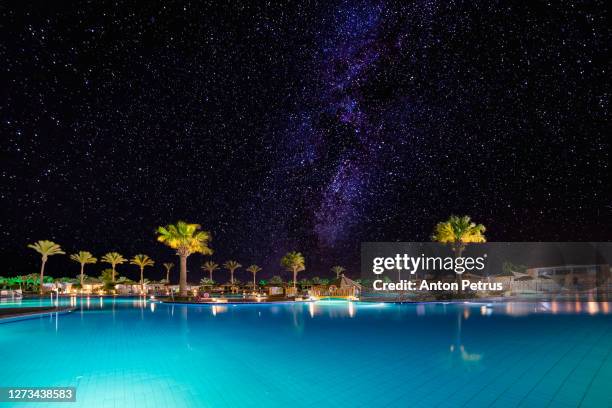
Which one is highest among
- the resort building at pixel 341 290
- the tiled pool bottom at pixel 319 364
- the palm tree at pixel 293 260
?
the palm tree at pixel 293 260

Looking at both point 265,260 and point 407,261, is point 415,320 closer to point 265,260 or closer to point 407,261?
point 407,261

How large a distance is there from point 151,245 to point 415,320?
313ft

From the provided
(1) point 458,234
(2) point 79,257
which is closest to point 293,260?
(2) point 79,257

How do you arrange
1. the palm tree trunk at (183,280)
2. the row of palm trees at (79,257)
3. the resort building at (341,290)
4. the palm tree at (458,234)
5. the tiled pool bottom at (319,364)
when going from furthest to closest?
the row of palm trees at (79,257) < the resort building at (341,290) < the palm tree at (458,234) < the palm tree trunk at (183,280) < the tiled pool bottom at (319,364)

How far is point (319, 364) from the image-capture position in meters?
10.3

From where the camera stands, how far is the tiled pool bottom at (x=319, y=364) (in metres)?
7.43

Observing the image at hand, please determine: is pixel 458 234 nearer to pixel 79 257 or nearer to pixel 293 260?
pixel 293 260

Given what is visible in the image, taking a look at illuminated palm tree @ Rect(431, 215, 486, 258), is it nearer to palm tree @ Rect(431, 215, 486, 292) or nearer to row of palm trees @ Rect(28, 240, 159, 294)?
palm tree @ Rect(431, 215, 486, 292)

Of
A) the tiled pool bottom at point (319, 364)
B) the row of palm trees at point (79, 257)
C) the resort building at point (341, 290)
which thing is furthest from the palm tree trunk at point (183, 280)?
the tiled pool bottom at point (319, 364)

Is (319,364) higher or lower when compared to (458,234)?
lower

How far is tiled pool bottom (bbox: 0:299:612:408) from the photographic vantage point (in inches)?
293

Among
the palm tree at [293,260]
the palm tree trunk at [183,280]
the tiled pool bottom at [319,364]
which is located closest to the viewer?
the tiled pool bottom at [319,364]

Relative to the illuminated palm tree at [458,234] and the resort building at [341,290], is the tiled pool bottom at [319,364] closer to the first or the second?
the illuminated palm tree at [458,234]

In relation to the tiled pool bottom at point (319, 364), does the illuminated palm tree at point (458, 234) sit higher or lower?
higher
